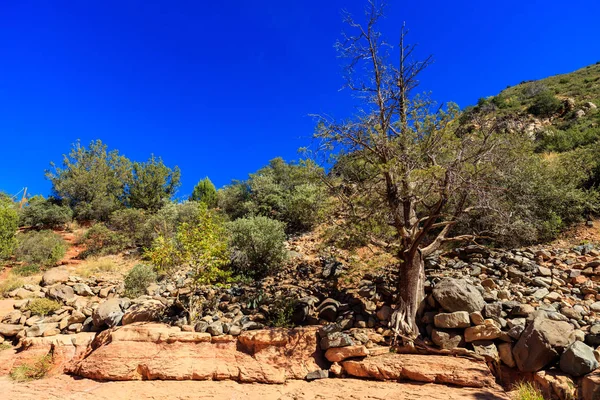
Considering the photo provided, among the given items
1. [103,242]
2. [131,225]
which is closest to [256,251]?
[103,242]

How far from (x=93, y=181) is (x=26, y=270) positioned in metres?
12.6

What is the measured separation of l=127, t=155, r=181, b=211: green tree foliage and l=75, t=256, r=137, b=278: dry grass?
27.1ft

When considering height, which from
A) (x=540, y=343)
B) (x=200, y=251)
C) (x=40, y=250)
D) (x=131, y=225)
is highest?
(x=131, y=225)

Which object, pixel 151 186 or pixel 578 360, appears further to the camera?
pixel 151 186

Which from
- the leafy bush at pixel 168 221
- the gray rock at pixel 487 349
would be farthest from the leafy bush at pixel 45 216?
the gray rock at pixel 487 349

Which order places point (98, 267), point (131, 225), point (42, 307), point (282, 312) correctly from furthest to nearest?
point (131, 225) → point (98, 267) → point (42, 307) → point (282, 312)

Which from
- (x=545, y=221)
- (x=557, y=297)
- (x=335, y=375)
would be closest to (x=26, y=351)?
(x=335, y=375)

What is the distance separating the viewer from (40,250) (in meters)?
15.5

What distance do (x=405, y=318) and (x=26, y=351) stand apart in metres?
8.36

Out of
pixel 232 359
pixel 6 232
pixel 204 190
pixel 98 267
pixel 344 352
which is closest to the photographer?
pixel 344 352

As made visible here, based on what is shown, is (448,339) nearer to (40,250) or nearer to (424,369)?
(424,369)

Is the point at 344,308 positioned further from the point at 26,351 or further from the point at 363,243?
the point at 26,351

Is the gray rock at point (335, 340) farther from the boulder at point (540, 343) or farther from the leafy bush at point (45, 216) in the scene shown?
the leafy bush at point (45, 216)

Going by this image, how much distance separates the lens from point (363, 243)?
7.19 m
